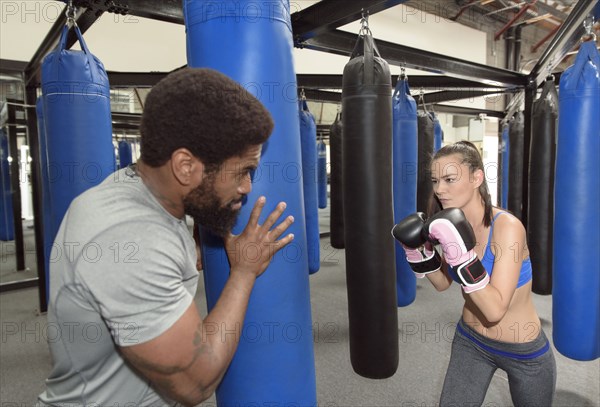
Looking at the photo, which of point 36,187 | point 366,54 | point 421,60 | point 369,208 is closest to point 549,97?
point 421,60

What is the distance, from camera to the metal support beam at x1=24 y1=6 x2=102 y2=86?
6.97 ft

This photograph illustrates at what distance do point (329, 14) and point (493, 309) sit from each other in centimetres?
146

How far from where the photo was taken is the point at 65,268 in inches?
32.7

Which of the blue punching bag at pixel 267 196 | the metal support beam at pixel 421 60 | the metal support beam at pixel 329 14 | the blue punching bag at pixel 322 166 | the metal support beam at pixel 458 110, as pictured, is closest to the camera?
the blue punching bag at pixel 267 196

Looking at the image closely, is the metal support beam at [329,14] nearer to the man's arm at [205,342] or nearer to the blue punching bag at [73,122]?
the blue punching bag at [73,122]

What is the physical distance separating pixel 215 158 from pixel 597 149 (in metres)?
1.69

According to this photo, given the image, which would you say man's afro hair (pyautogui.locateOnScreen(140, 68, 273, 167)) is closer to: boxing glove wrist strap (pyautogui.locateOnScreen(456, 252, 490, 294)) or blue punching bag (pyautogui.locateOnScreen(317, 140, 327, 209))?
boxing glove wrist strap (pyautogui.locateOnScreen(456, 252, 490, 294))

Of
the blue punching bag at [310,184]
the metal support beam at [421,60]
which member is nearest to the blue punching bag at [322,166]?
the blue punching bag at [310,184]

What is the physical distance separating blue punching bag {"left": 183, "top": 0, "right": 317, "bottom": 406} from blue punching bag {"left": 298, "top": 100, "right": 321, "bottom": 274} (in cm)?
277

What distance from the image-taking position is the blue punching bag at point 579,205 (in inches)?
70.5

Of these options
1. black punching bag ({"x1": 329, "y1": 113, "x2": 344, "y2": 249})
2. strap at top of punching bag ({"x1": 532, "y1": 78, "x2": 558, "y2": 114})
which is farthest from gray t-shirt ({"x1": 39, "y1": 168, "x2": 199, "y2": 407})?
black punching bag ({"x1": 329, "y1": 113, "x2": 344, "y2": 249})

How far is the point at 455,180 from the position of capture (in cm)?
161

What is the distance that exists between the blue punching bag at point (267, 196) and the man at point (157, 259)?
0.14 meters

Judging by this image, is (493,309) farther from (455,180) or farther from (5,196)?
(5,196)
